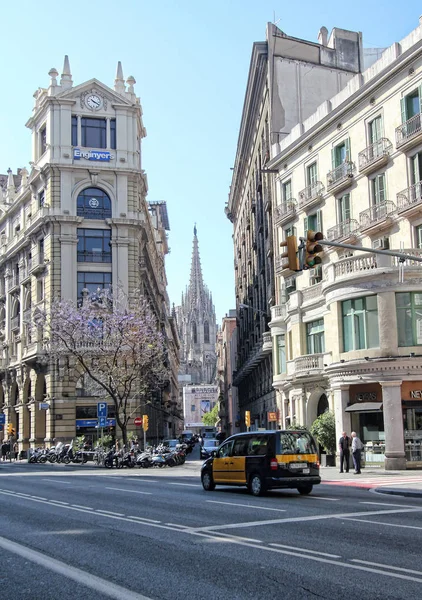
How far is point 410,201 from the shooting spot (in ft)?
102

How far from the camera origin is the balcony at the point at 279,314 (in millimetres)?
40312

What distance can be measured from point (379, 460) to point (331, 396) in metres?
3.99

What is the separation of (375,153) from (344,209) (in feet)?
11.6

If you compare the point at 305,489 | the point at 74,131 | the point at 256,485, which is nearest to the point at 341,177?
the point at 305,489

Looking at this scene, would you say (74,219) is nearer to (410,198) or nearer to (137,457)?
(137,457)

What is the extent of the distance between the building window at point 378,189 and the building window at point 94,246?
26789 millimetres

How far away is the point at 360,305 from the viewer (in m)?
30.2

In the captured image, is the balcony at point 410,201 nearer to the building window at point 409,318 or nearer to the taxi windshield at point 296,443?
the building window at point 409,318

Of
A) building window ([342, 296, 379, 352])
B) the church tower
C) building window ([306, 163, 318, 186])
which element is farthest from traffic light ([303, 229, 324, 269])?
the church tower

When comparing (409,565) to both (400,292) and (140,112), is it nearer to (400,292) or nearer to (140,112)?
(400,292)

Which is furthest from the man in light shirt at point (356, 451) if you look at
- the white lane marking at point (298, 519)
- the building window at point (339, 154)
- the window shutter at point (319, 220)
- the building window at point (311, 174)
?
the building window at point (311, 174)

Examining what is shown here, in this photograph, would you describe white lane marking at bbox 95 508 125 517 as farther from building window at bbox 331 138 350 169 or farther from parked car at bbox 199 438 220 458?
parked car at bbox 199 438 220 458

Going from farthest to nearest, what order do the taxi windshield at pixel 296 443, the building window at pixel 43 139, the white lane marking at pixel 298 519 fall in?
the building window at pixel 43 139 < the taxi windshield at pixel 296 443 < the white lane marking at pixel 298 519

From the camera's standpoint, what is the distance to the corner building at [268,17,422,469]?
1147 inches
